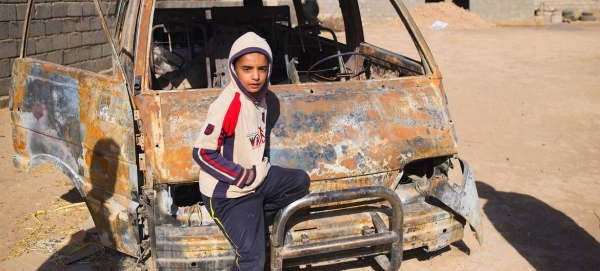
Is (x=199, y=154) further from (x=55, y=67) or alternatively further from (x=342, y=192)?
(x=55, y=67)

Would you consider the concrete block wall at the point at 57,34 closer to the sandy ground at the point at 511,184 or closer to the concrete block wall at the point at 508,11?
the sandy ground at the point at 511,184

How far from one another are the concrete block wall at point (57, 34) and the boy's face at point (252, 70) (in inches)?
243

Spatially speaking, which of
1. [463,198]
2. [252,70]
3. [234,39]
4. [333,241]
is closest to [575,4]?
[234,39]

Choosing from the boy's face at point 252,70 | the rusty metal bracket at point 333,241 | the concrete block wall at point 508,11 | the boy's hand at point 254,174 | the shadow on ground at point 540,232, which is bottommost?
the shadow on ground at point 540,232

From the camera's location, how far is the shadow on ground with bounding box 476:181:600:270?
3.92 meters

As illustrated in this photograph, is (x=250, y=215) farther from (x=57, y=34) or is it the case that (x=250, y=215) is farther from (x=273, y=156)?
(x=57, y=34)

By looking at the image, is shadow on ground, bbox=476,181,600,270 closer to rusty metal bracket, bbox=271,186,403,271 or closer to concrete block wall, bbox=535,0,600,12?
rusty metal bracket, bbox=271,186,403,271

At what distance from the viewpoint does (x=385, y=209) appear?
11.3ft

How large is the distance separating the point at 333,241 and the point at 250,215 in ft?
1.53

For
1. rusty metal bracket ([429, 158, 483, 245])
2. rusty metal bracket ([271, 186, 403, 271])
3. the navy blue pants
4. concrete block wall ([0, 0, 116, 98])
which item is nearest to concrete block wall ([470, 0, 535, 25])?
concrete block wall ([0, 0, 116, 98])

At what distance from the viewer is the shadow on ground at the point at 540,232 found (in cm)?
392

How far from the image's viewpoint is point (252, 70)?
2902 millimetres

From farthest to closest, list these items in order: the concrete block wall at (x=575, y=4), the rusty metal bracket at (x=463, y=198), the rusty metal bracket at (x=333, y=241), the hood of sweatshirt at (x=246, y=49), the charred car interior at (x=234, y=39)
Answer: the concrete block wall at (x=575, y=4), the charred car interior at (x=234, y=39), the rusty metal bracket at (x=463, y=198), the rusty metal bracket at (x=333, y=241), the hood of sweatshirt at (x=246, y=49)

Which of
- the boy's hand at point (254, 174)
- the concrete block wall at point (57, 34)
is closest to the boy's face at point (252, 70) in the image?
the boy's hand at point (254, 174)
